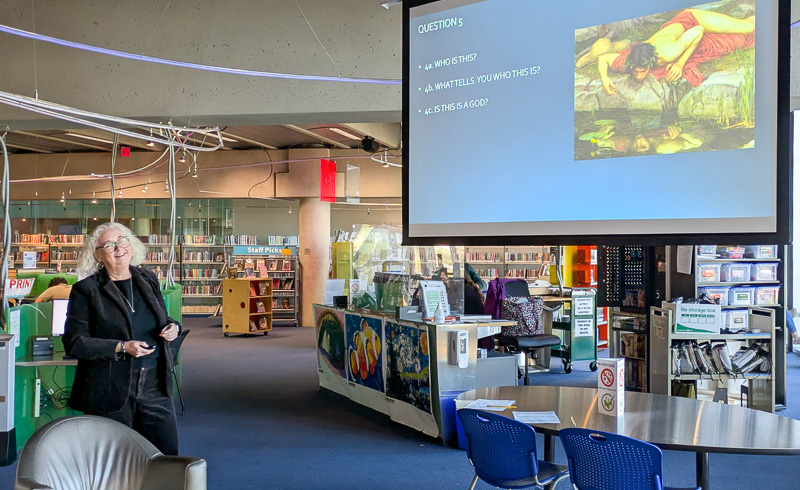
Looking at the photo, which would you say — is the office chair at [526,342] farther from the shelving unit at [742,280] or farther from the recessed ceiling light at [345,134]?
the recessed ceiling light at [345,134]

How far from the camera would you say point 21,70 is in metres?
7.34

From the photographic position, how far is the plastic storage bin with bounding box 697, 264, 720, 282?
7.29m

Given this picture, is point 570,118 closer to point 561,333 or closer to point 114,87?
point 114,87

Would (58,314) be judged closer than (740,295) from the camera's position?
Yes

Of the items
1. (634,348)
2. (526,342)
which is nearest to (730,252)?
(634,348)

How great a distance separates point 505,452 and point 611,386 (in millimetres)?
577

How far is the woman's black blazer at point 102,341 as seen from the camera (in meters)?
3.49

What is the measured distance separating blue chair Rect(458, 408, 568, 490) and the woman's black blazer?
155 cm

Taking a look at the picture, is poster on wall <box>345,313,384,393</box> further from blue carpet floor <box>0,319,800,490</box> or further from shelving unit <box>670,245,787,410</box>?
shelving unit <box>670,245,787,410</box>

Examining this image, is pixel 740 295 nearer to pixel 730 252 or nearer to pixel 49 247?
pixel 730 252

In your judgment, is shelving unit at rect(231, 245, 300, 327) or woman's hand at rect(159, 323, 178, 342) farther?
shelving unit at rect(231, 245, 300, 327)

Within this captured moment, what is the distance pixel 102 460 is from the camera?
10.2 ft

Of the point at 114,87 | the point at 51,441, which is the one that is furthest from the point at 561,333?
the point at 51,441

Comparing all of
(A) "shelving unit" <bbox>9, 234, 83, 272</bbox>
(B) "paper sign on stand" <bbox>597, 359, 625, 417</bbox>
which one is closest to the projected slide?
(B) "paper sign on stand" <bbox>597, 359, 625, 417</bbox>
